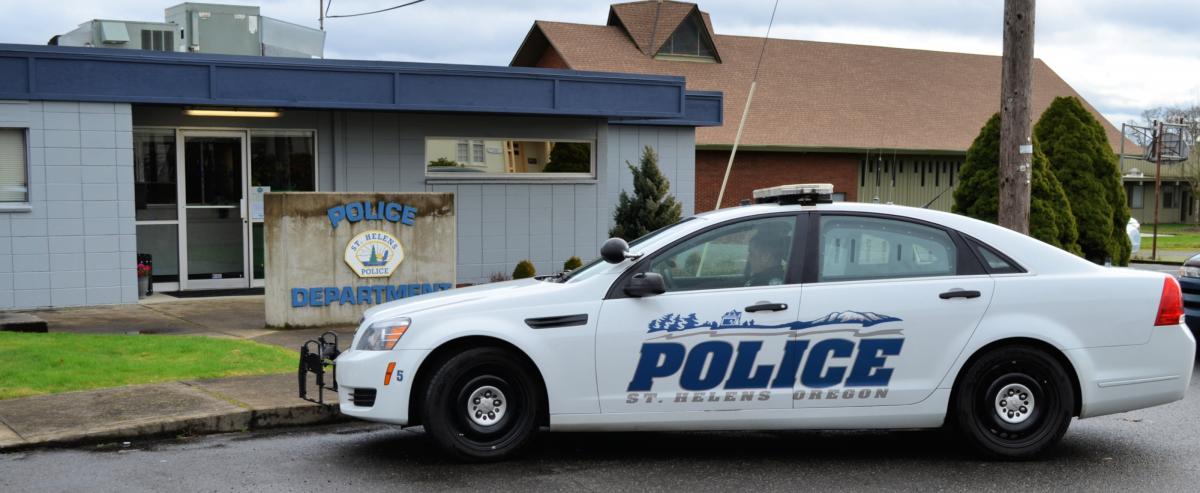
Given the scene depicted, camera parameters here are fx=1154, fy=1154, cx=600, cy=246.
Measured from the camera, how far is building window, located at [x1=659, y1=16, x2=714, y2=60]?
35219 mm

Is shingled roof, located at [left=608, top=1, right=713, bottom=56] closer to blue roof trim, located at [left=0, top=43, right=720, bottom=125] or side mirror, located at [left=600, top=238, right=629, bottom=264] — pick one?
blue roof trim, located at [left=0, top=43, right=720, bottom=125]

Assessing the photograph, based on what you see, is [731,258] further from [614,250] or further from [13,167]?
[13,167]

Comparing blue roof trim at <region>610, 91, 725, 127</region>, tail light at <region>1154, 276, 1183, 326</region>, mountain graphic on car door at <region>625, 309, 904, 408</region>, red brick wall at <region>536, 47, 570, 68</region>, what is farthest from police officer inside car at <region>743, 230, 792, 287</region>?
red brick wall at <region>536, 47, 570, 68</region>

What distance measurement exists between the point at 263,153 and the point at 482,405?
10564 mm

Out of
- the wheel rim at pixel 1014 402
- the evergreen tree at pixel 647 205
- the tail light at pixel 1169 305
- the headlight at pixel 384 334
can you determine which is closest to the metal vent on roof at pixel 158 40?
the evergreen tree at pixel 647 205

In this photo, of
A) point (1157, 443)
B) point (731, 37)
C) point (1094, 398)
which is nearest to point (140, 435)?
point (1094, 398)

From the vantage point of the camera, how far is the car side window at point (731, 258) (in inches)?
266

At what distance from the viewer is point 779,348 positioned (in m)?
6.60

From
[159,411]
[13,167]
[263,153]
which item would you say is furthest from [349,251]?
[159,411]

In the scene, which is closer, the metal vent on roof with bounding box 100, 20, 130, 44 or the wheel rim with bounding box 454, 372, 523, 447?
the wheel rim with bounding box 454, 372, 523, 447

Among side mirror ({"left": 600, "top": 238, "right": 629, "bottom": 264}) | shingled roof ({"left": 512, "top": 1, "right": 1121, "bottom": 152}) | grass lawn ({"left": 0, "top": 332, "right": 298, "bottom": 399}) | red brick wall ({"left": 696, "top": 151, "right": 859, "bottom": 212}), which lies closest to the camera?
side mirror ({"left": 600, "top": 238, "right": 629, "bottom": 264})

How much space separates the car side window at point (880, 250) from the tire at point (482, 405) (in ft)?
6.11

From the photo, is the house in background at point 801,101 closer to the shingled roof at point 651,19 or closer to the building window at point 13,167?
the shingled roof at point 651,19

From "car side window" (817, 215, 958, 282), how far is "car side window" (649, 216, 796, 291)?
0.25m
